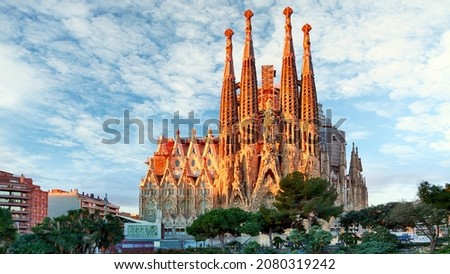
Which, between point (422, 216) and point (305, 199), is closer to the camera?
point (422, 216)

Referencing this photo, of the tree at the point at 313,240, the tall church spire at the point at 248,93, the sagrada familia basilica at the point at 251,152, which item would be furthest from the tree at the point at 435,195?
the tall church spire at the point at 248,93

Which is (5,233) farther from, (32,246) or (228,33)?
(228,33)

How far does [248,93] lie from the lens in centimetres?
5341

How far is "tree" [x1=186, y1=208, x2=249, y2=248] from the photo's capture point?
32.7 meters

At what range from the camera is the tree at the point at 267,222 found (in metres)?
32.4

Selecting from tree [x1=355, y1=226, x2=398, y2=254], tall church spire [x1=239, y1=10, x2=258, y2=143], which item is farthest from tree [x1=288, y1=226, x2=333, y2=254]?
tall church spire [x1=239, y1=10, x2=258, y2=143]

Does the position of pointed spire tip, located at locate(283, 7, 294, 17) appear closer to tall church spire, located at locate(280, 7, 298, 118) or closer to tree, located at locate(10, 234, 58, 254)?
tall church spire, located at locate(280, 7, 298, 118)

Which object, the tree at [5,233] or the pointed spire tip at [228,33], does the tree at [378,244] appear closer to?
the tree at [5,233]

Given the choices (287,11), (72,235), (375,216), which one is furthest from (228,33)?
(72,235)

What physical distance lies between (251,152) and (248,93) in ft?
17.9

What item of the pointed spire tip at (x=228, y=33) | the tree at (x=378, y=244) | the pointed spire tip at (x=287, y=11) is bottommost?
the tree at (x=378, y=244)

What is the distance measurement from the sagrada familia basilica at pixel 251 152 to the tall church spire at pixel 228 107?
0.09 meters

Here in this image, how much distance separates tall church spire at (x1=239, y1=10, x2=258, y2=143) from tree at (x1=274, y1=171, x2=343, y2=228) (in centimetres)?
1783
